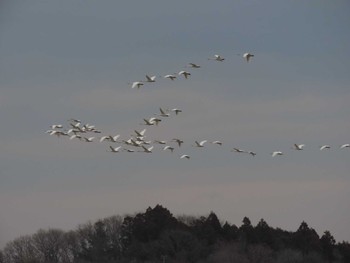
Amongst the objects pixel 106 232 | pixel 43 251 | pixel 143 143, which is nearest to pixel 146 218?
pixel 106 232

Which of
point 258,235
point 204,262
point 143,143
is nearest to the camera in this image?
point 143,143

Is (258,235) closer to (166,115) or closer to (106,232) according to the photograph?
(106,232)

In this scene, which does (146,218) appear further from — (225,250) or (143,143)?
(143,143)

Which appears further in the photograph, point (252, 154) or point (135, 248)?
point (135, 248)

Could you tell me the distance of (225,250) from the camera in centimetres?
11744

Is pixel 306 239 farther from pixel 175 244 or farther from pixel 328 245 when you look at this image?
pixel 175 244

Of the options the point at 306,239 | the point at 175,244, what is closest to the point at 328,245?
the point at 306,239

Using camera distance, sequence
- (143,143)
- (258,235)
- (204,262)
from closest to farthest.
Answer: (143,143) < (204,262) < (258,235)

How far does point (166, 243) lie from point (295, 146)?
45512mm

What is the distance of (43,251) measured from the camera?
133125 mm

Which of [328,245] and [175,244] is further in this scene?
[328,245]

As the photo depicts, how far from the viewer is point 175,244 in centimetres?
11562

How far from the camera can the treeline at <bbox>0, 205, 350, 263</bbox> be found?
11544 cm

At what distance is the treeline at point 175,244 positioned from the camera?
379 feet
